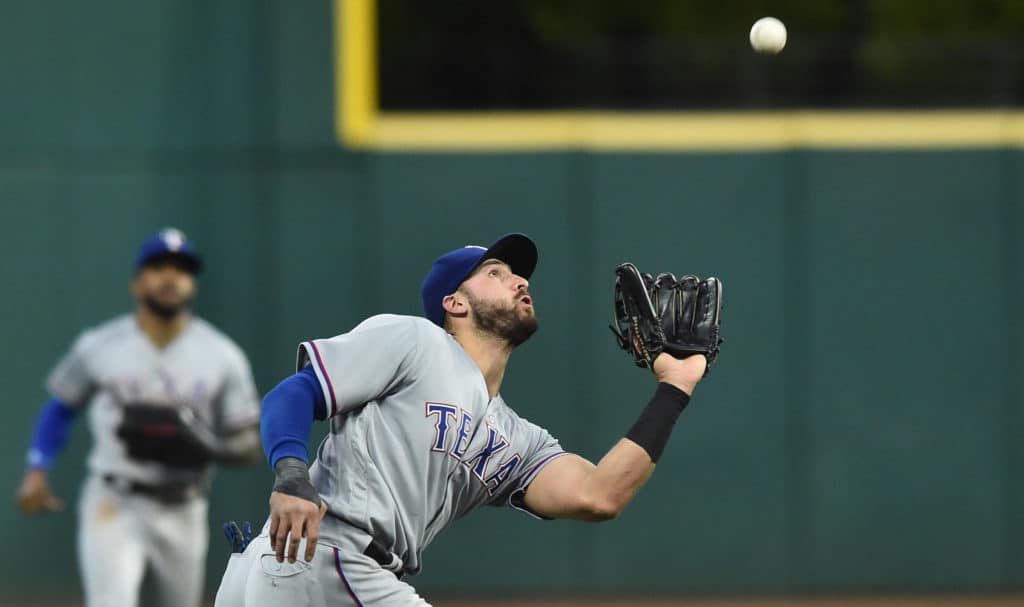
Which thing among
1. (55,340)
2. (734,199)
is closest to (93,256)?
(55,340)

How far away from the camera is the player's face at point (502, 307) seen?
427cm

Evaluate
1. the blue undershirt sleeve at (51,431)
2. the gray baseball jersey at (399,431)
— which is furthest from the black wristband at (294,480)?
the blue undershirt sleeve at (51,431)

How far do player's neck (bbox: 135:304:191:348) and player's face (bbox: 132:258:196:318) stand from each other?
0.9 inches

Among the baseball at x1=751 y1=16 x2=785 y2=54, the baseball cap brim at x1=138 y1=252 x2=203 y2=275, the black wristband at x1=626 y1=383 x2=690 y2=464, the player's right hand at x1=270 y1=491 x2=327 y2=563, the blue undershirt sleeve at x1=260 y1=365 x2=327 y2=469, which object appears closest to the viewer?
the player's right hand at x1=270 y1=491 x2=327 y2=563

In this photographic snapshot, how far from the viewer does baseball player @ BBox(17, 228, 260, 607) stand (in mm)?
6922

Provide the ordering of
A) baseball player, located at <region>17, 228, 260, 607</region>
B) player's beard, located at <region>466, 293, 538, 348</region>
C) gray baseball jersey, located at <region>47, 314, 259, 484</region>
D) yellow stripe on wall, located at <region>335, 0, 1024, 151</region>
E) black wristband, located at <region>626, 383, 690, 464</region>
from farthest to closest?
yellow stripe on wall, located at <region>335, 0, 1024, 151</region> < gray baseball jersey, located at <region>47, 314, 259, 484</region> < baseball player, located at <region>17, 228, 260, 607</region> < player's beard, located at <region>466, 293, 538, 348</region> < black wristband, located at <region>626, 383, 690, 464</region>

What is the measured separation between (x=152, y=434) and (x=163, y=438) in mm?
53

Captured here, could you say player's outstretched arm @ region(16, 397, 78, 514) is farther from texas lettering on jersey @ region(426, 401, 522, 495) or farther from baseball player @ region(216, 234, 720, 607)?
texas lettering on jersey @ region(426, 401, 522, 495)

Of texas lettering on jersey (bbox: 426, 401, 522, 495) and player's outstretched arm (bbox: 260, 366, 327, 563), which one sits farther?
texas lettering on jersey (bbox: 426, 401, 522, 495)

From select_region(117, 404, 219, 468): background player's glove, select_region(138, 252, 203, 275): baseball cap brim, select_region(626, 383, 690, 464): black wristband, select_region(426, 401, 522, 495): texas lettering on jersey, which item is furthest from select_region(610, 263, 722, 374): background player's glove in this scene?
select_region(138, 252, 203, 275): baseball cap brim

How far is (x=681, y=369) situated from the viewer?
161 inches

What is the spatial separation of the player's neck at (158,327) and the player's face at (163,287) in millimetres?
24

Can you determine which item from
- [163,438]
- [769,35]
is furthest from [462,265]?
[163,438]

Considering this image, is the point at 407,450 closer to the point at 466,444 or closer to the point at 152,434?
the point at 466,444
